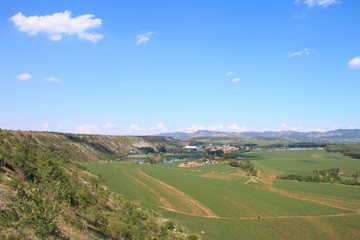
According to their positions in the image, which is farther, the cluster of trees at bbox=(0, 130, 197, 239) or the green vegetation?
the green vegetation

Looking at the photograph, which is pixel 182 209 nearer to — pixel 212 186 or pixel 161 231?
pixel 161 231

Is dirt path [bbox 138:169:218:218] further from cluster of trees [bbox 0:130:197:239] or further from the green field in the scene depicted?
cluster of trees [bbox 0:130:197:239]

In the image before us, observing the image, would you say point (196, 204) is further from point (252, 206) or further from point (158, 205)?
point (252, 206)

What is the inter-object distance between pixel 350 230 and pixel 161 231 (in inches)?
1850

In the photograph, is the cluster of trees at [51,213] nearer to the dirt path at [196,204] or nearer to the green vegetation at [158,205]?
the green vegetation at [158,205]

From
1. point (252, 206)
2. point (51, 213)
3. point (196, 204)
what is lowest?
point (252, 206)

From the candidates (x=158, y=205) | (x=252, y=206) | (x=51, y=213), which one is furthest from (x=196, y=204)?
(x=51, y=213)

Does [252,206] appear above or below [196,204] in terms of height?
below

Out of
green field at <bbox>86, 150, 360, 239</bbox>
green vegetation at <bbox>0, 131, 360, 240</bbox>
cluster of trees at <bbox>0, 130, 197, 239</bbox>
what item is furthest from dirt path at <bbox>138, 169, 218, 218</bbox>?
cluster of trees at <bbox>0, 130, 197, 239</bbox>

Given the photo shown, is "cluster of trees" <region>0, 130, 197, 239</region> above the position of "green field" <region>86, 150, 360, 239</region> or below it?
above

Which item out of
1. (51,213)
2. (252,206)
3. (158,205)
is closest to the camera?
(51,213)

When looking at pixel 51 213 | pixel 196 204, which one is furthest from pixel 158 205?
pixel 51 213

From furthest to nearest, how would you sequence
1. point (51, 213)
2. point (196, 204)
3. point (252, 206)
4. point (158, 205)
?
point (196, 204)
point (252, 206)
point (158, 205)
point (51, 213)

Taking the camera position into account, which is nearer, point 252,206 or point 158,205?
point 158,205
